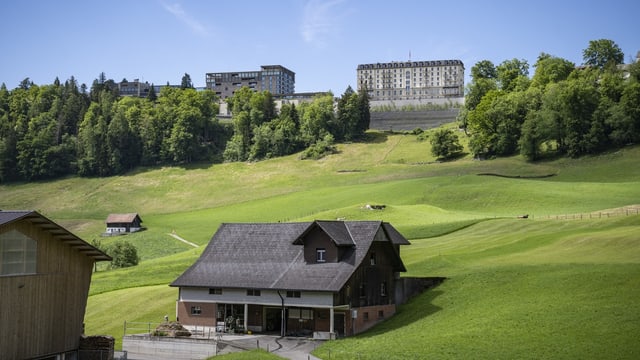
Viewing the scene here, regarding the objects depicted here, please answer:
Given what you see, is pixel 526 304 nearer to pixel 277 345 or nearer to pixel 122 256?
pixel 277 345

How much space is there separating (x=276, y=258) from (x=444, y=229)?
28.5m

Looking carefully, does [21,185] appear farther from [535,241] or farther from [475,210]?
[535,241]

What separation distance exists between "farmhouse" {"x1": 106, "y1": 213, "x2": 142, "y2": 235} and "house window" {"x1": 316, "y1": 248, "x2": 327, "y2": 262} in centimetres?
7348

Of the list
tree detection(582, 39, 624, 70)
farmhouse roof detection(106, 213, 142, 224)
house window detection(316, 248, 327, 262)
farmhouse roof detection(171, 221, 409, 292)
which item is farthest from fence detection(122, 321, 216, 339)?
tree detection(582, 39, 624, 70)

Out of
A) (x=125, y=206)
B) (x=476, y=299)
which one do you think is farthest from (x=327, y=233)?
(x=125, y=206)

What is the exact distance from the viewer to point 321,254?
4897 cm

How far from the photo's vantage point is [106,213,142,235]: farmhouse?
117m

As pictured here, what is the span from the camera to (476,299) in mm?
45031

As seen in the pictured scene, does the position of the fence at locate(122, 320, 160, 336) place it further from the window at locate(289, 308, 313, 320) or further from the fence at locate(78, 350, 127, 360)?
the fence at locate(78, 350, 127, 360)

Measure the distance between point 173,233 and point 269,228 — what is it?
58430 mm

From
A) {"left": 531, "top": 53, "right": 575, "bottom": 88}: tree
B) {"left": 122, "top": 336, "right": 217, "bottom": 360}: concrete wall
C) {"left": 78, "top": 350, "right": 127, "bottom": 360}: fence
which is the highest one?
{"left": 531, "top": 53, "right": 575, "bottom": 88}: tree

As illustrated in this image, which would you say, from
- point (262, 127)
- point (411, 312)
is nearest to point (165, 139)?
point (262, 127)

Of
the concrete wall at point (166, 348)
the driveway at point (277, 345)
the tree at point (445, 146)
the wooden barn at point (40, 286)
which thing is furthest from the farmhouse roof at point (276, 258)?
the tree at point (445, 146)

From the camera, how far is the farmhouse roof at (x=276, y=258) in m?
47.3
